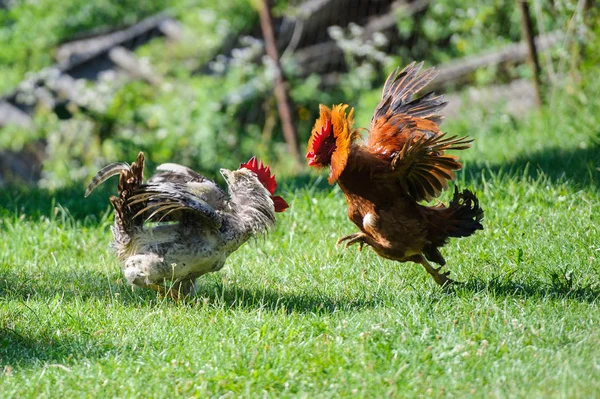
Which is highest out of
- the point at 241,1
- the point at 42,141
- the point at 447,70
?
the point at 241,1

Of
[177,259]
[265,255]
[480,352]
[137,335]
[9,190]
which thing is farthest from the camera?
[9,190]

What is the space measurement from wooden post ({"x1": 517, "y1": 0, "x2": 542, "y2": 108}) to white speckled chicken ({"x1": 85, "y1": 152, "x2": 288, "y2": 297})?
5.34 m

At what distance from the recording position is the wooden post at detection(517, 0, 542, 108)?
9453 mm

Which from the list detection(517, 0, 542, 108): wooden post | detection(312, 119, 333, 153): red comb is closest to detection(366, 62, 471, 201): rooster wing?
detection(312, 119, 333, 153): red comb

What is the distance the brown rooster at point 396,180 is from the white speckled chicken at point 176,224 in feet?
1.89

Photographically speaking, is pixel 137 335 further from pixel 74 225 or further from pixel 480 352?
pixel 74 225

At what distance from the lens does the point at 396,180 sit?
495 cm

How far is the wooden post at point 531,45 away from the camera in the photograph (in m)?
9.45

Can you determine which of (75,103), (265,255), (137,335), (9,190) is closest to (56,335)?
(137,335)

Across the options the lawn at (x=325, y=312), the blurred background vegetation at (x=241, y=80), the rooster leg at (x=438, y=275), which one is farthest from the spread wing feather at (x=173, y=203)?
the blurred background vegetation at (x=241, y=80)

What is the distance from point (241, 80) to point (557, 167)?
508 centimetres

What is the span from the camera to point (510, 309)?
14.7 feet

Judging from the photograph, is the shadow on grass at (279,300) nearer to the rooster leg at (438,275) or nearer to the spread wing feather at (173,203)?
the rooster leg at (438,275)

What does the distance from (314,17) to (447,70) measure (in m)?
2.03
